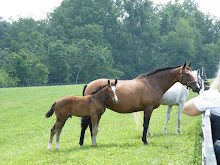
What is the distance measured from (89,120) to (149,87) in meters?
2.09

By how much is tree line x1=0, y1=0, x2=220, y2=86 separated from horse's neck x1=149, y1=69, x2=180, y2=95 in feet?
202

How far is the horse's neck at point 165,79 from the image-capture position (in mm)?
9578

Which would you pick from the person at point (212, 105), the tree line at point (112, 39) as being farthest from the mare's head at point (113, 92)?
the tree line at point (112, 39)

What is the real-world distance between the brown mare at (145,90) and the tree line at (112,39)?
61.5 metres

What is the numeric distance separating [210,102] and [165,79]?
6252 mm

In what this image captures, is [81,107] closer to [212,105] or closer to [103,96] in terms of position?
[103,96]

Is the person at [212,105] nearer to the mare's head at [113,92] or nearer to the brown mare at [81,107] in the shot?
the mare's head at [113,92]

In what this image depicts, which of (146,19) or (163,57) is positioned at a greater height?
(146,19)

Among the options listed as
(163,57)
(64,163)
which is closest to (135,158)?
(64,163)

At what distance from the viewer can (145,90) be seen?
929 cm

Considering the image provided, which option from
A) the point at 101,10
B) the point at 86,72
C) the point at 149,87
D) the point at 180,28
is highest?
the point at 101,10

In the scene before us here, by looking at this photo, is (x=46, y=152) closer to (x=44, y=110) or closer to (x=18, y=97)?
(x=44, y=110)

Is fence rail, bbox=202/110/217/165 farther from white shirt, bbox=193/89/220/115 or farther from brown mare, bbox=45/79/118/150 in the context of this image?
brown mare, bbox=45/79/118/150

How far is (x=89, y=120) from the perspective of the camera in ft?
30.7
